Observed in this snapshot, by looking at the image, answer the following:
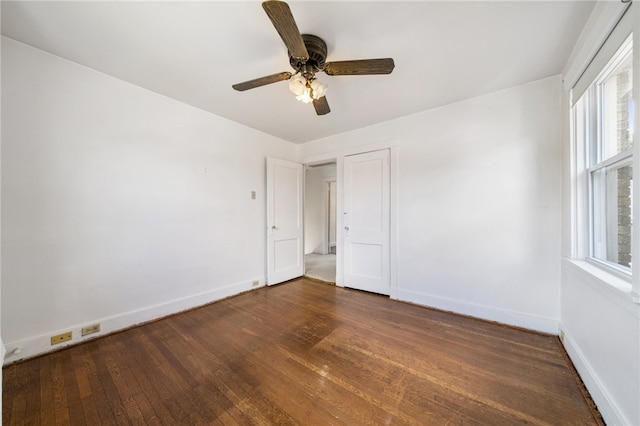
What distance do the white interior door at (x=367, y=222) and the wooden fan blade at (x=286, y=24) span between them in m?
2.05

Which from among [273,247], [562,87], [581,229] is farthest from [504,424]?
[273,247]

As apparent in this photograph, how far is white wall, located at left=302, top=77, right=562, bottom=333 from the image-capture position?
228 cm

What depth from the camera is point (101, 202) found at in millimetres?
2248

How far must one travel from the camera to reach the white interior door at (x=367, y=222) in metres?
3.28

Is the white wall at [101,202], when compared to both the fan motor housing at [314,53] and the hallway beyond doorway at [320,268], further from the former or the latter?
the fan motor housing at [314,53]

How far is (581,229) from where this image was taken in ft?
6.35

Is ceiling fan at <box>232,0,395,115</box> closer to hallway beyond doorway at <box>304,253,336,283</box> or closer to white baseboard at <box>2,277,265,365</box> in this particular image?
white baseboard at <box>2,277,265,365</box>

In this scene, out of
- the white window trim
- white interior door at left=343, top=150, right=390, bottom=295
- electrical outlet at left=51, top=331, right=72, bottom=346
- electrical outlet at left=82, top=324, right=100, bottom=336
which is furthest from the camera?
white interior door at left=343, top=150, right=390, bottom=295

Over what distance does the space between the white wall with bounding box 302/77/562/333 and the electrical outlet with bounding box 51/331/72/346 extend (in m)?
3.41

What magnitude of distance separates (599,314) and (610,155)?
1.09 meters

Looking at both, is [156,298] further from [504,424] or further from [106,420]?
[504,424]

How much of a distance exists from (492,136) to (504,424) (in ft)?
8.08

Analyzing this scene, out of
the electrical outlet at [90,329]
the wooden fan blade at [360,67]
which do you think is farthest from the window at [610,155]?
the electrical outlet at [90,329]

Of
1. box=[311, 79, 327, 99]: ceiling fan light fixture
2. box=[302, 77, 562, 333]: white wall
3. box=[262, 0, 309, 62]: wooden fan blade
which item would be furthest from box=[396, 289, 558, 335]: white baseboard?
box=[262, 0, 309, 62]: wooden fan blade
